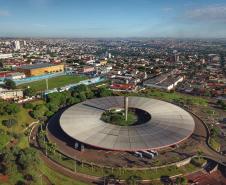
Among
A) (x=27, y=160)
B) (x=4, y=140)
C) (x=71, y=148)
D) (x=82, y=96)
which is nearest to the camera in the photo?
(x=27, y=160)

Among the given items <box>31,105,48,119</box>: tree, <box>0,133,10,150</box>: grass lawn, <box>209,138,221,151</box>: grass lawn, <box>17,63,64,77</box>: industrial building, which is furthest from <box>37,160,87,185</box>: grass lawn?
<box>17,63,64,77</box>: industrial building

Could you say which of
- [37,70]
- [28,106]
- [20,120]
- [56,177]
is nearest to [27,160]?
[56,177]

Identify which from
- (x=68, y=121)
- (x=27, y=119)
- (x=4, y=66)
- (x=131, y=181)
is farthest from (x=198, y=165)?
(x=4, y=66)

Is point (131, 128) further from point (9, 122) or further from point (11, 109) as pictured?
point (11, 109)

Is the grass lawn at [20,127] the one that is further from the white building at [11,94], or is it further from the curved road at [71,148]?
the white building at [11,94]

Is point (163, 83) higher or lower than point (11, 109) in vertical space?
lower

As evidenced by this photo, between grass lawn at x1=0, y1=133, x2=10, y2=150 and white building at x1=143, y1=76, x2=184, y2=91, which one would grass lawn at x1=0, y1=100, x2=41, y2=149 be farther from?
white building at x1=143, y1=76, x2=184, y2=91

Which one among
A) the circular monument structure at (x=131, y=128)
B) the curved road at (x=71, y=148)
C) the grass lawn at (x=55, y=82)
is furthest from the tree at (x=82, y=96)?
the grass lawn at (x=55, y=82)

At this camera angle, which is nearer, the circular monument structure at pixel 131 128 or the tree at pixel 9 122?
the circular monument structure at pixel 131 128
